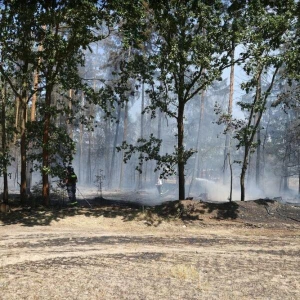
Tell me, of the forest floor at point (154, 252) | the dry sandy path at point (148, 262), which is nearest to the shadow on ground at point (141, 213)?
the forest floor at point (154, 252)

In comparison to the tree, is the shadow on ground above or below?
below

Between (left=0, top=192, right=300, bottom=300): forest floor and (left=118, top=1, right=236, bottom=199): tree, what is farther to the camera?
(left=118, top=1, right=236, bottom=199): tree

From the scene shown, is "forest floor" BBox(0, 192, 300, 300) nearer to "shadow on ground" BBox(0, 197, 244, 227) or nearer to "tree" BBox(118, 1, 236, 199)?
"shadow on ground" BBox(0, 197, 244, 227)

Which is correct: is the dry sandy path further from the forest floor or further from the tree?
the tree

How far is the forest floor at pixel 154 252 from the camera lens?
6.09 metres

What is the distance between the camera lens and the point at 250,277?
6.79 meters

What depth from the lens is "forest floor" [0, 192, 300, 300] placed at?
609 cm

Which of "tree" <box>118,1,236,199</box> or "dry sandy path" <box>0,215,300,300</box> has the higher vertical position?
"tree" <box>118,1,236,199</box>

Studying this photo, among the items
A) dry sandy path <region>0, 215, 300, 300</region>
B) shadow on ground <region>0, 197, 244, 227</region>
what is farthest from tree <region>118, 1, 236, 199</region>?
dry sandy path <region>0, 215, 300, 300</region>

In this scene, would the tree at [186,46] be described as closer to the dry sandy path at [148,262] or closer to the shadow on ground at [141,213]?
the shadow on ground at [141,213]

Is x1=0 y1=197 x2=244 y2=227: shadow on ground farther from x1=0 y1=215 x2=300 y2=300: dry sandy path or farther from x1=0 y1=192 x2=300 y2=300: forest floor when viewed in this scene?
x1=0 y1=215 x2=300 y2=300: dry sandy path

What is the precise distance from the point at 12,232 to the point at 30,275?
4.62 m

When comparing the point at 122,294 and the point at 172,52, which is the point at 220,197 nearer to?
the point at 172,52

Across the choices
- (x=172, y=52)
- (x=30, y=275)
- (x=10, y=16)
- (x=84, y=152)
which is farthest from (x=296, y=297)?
(x=84, y=152)
